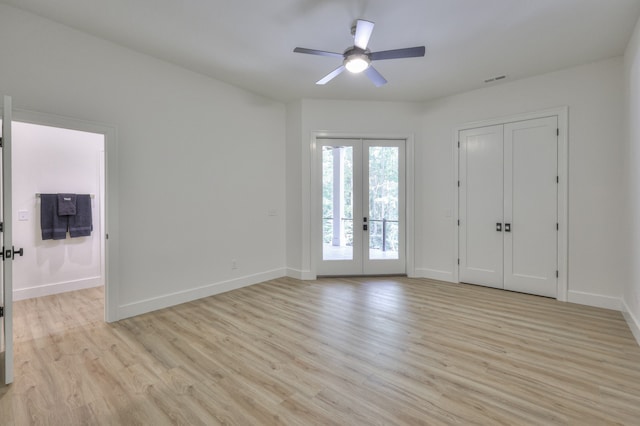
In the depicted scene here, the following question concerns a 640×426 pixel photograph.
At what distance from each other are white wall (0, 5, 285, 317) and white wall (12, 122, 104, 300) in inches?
69.7

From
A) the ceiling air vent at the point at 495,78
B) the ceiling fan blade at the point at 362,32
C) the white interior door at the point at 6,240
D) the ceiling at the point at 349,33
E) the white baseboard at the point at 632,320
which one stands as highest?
the ceiling air vent at the point at 495,78

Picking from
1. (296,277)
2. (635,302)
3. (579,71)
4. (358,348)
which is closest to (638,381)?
(635,302)

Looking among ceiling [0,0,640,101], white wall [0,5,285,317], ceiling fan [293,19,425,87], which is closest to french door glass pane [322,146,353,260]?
white wall [0,5,285,317]

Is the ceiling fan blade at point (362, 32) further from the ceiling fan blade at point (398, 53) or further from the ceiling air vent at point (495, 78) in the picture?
the ceiling air vent at point (495, 78)

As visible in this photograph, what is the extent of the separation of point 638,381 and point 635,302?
1.18m

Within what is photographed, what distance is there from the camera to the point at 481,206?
4.61 meters

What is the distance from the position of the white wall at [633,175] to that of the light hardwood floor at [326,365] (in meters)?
0.29

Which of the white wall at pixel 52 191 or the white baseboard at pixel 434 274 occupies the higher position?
the white wall at pixel 52 191

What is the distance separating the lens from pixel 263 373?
7.50 ft

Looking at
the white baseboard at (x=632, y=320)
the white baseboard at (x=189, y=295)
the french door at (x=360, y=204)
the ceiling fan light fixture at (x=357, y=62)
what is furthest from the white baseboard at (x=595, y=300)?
the white baseboard at (x=189, y=295)

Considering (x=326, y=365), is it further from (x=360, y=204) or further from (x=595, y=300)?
(x=595, y=300)

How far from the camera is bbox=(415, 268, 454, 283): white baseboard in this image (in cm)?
492

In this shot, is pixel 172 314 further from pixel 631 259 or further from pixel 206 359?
pixel 631 259

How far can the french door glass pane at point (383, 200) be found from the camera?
5129mm
